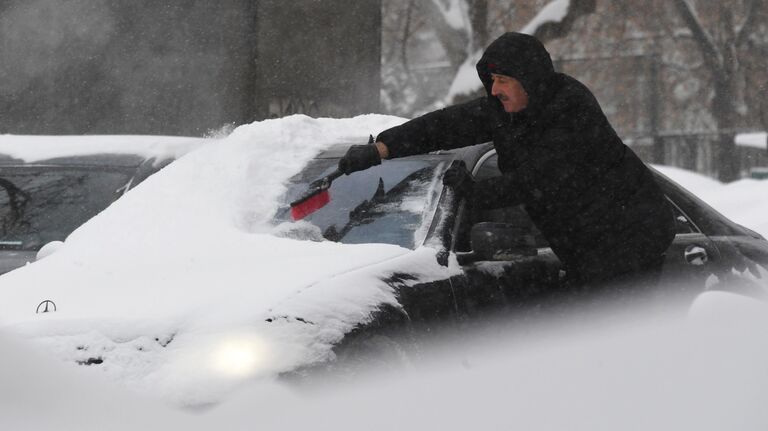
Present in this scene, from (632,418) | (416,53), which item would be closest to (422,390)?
(632,418)

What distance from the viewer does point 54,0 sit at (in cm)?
1148

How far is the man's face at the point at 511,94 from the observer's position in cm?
429

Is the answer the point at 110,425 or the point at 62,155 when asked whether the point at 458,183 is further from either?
the point at 62,155

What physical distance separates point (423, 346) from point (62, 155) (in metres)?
3.65

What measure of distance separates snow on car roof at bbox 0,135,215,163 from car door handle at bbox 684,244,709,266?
2.90 m

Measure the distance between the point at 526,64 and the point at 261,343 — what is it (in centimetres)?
163

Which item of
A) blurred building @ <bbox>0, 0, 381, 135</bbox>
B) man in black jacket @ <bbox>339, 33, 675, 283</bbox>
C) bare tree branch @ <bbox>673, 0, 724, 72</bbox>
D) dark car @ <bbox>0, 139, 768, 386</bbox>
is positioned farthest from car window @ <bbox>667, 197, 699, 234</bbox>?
bare tree branch @ <bbox>673, 0, 724, 72</bbox>

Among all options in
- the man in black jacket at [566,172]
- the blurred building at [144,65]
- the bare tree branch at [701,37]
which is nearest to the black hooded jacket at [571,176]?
the man in black jacket at [566,172]

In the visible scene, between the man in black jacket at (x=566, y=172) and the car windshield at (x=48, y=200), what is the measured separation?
2322mm

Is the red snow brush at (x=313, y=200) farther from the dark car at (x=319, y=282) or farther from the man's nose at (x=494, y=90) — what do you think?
the man's nose at (x=494, y=90)

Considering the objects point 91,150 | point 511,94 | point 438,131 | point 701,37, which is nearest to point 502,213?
point 438,131

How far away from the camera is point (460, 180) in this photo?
164 inches

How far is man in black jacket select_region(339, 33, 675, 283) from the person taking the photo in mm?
4184

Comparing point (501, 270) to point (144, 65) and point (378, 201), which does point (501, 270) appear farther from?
point (144, 65)
